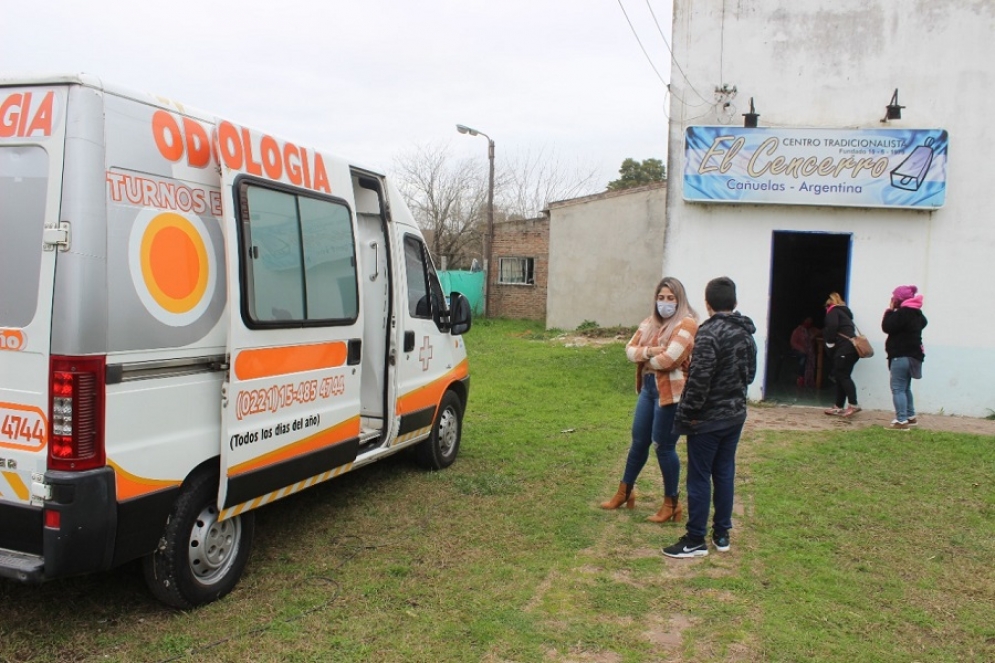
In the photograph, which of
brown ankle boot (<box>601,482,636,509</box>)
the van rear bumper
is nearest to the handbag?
brown ankle boot (<box>601,482,636,509</box>)

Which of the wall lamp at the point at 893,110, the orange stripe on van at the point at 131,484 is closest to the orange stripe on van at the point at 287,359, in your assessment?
the orange stripe on van at the point at 131,484

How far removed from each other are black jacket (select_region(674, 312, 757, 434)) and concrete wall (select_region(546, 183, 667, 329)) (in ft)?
49.6

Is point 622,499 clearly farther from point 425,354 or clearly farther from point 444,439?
point 425,354

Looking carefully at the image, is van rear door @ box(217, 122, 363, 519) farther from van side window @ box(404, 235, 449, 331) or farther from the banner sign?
the banner sign

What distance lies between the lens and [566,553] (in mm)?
5098

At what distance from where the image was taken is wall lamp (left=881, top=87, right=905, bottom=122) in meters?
10.1

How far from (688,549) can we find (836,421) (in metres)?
5.68

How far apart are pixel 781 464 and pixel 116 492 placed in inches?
236

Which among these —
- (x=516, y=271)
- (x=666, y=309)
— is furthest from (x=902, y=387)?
(x=516, y=271)

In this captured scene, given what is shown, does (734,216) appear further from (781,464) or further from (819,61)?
(781,464)

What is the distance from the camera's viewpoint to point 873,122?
33.7ft

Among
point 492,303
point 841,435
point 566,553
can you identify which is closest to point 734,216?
point 841,435

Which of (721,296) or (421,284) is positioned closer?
(721,296)

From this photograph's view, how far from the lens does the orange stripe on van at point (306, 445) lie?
169 inches
